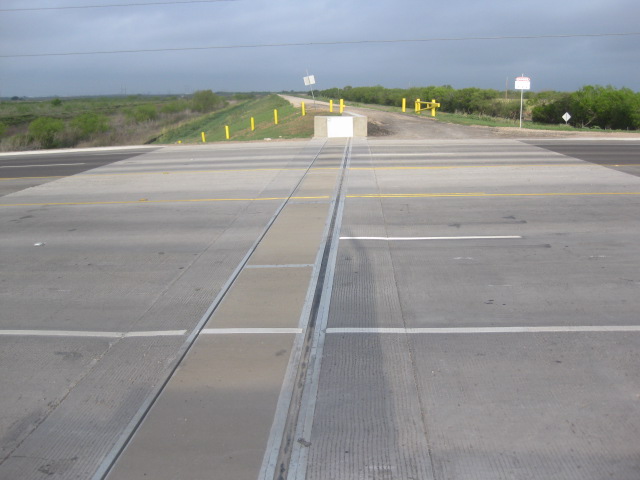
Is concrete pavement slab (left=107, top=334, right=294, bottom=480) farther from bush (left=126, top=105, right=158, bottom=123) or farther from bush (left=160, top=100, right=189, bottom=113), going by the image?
bush (left=160, top=100, right=189, bottom=113)

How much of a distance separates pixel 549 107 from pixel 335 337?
42436 millimetres

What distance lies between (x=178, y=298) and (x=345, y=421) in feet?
12.2

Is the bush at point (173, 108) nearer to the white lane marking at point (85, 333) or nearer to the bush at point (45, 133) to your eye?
the bush at point (45, 133)

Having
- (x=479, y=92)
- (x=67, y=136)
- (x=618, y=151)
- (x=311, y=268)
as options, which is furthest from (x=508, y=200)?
(x=67, y=136)

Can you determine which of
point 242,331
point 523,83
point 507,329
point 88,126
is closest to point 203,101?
point 88,126

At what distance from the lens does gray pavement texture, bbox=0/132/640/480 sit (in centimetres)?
451

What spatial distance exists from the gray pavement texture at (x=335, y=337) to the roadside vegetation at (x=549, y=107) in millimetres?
24463

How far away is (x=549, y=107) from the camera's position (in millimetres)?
44031

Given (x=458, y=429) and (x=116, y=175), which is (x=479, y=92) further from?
(x=458, y=429)

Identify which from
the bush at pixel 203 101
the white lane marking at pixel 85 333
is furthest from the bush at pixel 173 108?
the white lane marking at pixel 85 333

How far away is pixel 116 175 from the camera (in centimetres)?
1919

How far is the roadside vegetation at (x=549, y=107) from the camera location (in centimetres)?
3809

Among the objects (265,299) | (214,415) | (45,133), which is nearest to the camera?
(214,415)

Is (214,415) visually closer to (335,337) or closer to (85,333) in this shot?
(335,337)
